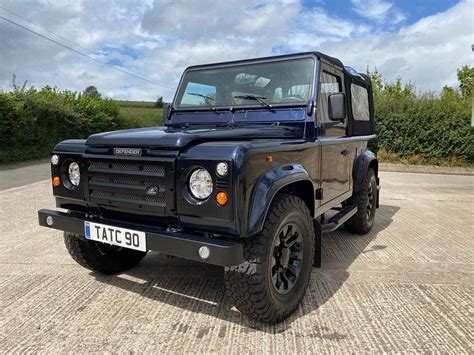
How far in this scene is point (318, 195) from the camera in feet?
10.9

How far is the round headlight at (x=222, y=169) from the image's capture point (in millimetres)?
2268

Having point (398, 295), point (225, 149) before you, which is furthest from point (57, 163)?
point (398, 295)

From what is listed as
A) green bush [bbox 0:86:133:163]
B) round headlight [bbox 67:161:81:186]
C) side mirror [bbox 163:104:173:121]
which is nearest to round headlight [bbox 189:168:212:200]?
round headlight [bbox 67:161:81:186]

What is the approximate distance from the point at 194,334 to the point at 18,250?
105 inches

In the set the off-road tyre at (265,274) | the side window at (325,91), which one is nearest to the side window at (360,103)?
the side window at (325,91)

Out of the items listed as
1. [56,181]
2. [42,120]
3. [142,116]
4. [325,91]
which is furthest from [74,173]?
[142,116]

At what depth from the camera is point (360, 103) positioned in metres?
5.09

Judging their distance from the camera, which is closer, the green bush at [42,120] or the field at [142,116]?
the green bush at [42,120]

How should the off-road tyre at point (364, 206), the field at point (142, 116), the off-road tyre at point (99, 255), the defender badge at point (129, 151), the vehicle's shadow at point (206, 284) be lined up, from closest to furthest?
the defender badge at point (129, 151) → the vehicle's shadow at point (206, 284) → the off-road tyre at point (99, 255) → the off-road tyre at point (364, 206) → the field at point (142, 116)

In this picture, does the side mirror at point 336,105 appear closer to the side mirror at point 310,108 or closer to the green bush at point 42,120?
the side mirror at point 310,108

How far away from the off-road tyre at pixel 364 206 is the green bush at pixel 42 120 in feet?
34.9

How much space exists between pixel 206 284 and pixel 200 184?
1.34 meters

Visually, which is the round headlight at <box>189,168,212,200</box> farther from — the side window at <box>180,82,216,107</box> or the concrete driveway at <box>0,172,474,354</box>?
the side window at <box>180,82,216,107</box>

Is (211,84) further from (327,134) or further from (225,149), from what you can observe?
(225,149)
